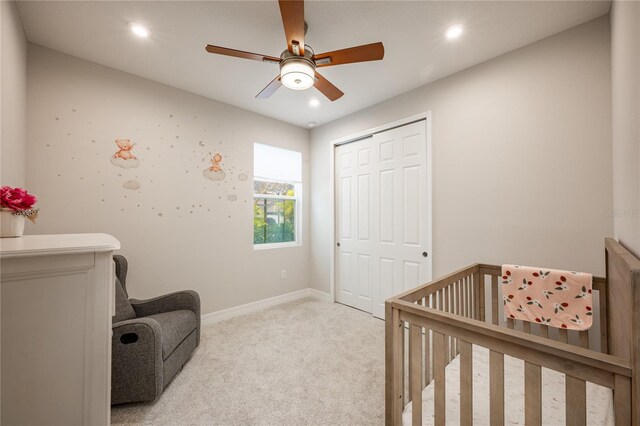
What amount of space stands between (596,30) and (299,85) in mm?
2107

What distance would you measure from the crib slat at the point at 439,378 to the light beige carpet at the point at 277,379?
0.69 metres

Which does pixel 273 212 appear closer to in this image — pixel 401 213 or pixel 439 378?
pixel 401 213

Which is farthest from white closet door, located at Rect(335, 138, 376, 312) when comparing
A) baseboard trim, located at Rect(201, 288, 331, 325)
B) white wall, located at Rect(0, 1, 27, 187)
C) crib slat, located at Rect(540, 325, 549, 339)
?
white wall, located at Rect(0, 1, 27, 187)

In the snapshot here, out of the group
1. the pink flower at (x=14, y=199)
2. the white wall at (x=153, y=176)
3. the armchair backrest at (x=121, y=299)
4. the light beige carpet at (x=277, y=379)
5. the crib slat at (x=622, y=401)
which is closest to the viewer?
the crib slat at (x=622, y=401)

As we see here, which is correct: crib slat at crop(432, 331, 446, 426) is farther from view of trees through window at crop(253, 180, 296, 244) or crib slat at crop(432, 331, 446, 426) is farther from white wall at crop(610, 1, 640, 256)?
view of trees through window at crop(253, 180, 296, 244)

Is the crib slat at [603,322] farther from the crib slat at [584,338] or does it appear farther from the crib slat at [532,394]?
the crib slat at [532,394]

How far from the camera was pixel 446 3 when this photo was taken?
65.8 inches

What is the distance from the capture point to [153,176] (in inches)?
105

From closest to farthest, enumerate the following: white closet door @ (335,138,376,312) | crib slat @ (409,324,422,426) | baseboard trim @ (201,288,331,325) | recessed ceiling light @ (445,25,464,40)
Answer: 1. crib slat @ (409,324,422,426)
2. recessed ceiling light @ (445,25,464,40)
3. baseboard trim @ (201,288,331,325)
4. white closet door @ (335,138,376,312)

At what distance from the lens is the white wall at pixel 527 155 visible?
185 centimetres

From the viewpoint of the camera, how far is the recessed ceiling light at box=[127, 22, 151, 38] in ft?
6.16

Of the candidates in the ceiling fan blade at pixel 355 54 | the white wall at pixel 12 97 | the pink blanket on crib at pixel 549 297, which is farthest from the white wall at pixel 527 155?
the white wall at pixel 12 97

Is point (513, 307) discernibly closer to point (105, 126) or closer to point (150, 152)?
point (150, 152)

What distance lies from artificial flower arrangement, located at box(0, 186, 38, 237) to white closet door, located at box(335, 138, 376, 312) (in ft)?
9.45
